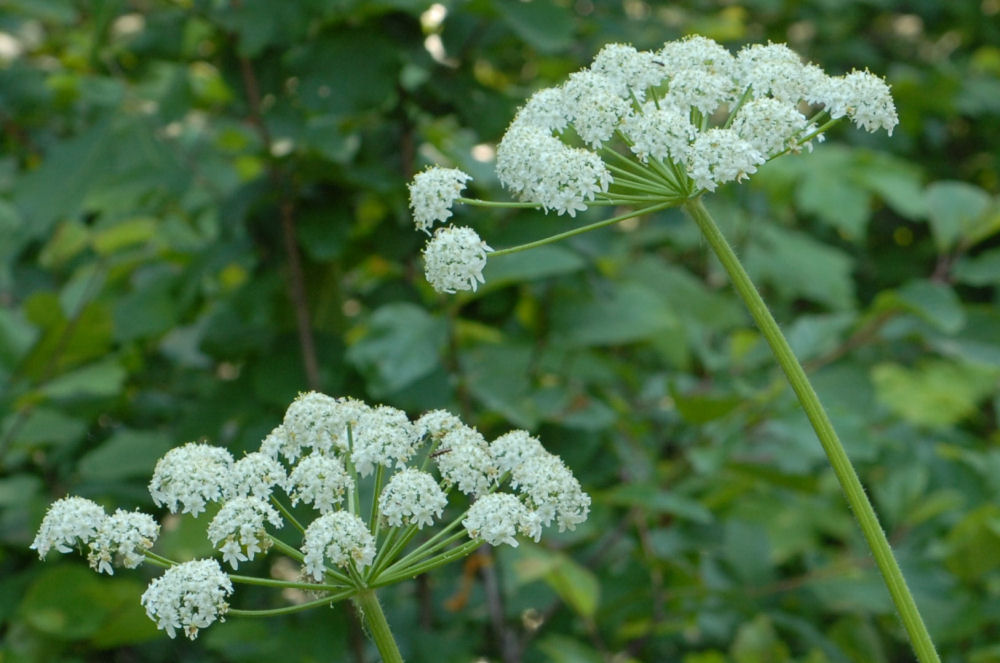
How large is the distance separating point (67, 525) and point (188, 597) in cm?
20

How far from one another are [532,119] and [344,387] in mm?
1445

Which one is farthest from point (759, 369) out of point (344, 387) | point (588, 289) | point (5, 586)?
point (5, 586)

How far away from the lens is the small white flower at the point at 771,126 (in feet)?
4.73

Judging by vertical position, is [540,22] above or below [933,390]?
above

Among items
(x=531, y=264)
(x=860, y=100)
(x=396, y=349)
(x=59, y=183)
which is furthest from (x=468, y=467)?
(x=59, y=183)

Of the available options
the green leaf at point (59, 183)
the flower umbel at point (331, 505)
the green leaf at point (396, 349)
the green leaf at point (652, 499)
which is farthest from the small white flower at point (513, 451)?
the green leaf at point (59, 183)

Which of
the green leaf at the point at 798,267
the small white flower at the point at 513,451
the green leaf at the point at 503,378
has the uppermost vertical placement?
the small white flower at the point at 513,451

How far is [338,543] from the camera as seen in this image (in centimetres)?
133

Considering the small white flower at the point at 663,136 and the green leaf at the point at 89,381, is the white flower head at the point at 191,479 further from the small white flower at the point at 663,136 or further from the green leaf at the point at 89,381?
the green leaf at the point at 89,381

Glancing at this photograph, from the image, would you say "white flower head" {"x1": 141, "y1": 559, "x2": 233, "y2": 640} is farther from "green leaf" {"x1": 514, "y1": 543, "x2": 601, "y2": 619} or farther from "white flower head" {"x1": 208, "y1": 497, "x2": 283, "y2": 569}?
"green leaf" {"x1": 514, "y1": 543, "x2": 601, "y2": 619}

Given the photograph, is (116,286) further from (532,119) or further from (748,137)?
(748,137)

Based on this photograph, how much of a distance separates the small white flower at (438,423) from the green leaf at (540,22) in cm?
140

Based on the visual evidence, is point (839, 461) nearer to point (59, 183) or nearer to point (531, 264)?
point (531, 264)

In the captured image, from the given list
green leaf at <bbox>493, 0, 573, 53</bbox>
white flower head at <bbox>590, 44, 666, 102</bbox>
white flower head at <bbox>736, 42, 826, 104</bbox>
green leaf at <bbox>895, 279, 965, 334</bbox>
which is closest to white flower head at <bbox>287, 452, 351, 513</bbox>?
white flower head at <bbox>590, 44, 666, 102</bbox>
